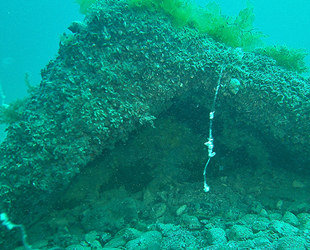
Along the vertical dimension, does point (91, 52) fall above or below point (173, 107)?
above

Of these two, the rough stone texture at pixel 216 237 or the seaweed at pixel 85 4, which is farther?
the seaweed at pixel 85 4

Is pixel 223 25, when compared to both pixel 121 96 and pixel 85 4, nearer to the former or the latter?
pixel 121 96

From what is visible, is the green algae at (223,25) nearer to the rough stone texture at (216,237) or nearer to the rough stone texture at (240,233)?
the rough stone texture at (240,233)

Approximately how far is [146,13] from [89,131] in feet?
7.55

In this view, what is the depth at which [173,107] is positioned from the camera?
3.13 m

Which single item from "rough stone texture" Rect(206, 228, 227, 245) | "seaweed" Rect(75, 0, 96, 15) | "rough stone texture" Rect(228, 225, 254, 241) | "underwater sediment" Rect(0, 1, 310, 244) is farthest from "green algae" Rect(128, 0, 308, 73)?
"rough stone texture" Rect(206, 228, 227, 245)

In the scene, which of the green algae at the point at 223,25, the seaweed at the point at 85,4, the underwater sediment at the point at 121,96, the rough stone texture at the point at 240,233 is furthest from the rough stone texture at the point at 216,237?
the seaweed at the point at 85,4

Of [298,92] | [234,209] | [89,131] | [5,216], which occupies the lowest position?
[234,209]

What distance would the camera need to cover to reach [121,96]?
272 centimetres

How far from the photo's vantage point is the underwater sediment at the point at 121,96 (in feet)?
8.20

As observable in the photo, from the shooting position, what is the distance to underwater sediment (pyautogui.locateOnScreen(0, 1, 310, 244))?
8.20 ft

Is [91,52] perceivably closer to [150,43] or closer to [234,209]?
[150,43]

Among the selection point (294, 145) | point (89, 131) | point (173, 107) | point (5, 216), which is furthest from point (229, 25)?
point (5, 216)

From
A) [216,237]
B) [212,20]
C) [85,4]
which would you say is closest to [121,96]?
→ [216,237]
